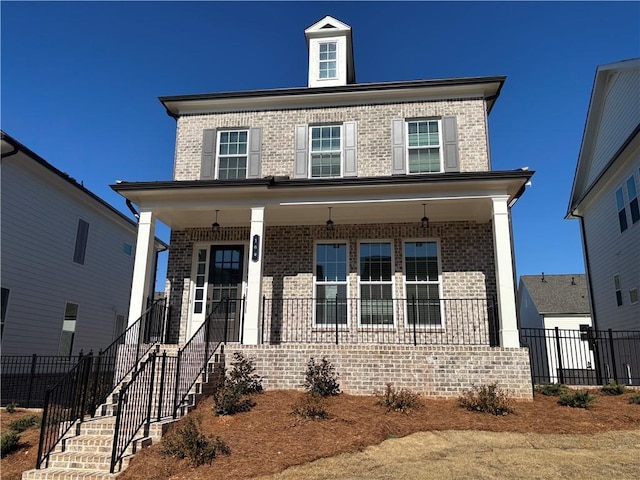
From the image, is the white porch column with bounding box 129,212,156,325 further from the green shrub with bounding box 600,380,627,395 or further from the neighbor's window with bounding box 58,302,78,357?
the green shrub with bounding box 600,380,627,395

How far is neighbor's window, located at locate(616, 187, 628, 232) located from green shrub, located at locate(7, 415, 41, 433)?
15.5 metres

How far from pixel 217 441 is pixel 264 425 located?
3.27ft

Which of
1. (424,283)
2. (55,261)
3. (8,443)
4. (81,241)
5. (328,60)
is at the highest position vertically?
(328,60)

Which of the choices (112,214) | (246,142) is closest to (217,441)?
(246,142)

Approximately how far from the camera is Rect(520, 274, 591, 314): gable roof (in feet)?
92.1

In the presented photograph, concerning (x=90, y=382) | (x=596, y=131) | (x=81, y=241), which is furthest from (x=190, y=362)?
(x=596, y=131)

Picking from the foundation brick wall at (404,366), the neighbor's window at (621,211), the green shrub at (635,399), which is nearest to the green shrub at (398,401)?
the foundation brick wall at (404,366)

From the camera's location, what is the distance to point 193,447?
20.3 feet

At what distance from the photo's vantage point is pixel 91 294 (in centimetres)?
1669

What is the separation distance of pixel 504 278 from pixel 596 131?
10.1 m

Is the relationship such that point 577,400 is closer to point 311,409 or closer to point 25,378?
point 311,409

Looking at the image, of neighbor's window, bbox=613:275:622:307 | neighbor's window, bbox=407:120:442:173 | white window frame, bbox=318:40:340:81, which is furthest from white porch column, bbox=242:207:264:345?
neighbor's window, bbox=613:275:622:307

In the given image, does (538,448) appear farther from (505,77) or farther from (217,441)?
(505,77)

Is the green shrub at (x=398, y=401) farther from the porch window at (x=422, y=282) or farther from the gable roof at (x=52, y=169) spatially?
the gable roof at (x=52, y=169)
